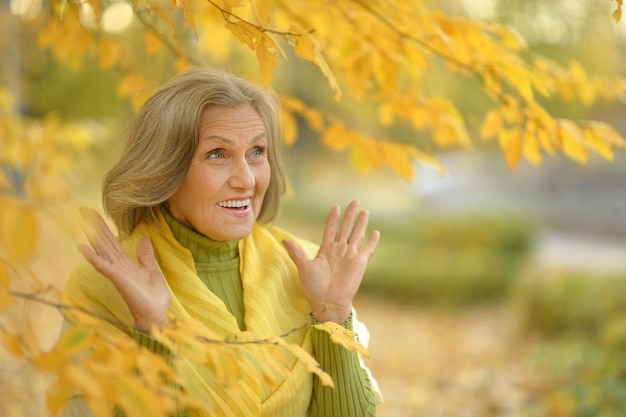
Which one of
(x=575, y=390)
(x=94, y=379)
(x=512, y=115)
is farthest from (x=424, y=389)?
(x=94, y=379)

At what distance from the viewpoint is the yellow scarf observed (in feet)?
5.34

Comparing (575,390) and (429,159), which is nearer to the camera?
(429,159)

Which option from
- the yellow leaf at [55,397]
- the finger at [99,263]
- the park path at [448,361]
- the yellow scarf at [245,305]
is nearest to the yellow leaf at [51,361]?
the yellow leaf at [55,397]

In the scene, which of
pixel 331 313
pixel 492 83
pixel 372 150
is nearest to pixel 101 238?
pixel 331 313

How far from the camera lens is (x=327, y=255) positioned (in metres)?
1.91

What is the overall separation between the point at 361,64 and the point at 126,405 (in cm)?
173

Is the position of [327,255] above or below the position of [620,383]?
below

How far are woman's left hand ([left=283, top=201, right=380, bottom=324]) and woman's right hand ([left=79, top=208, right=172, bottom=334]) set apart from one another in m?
0.44

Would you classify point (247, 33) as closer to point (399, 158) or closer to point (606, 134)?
point (399, 158)

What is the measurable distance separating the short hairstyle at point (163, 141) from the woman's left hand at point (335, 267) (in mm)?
394

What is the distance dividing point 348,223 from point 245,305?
1.33 feet

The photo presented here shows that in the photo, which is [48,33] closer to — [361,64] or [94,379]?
[361,64]

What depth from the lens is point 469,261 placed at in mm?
7156

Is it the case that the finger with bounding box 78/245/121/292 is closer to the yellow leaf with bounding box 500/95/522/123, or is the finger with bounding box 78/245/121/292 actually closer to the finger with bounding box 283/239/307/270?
the finger with bounding box 283/239/307/270
